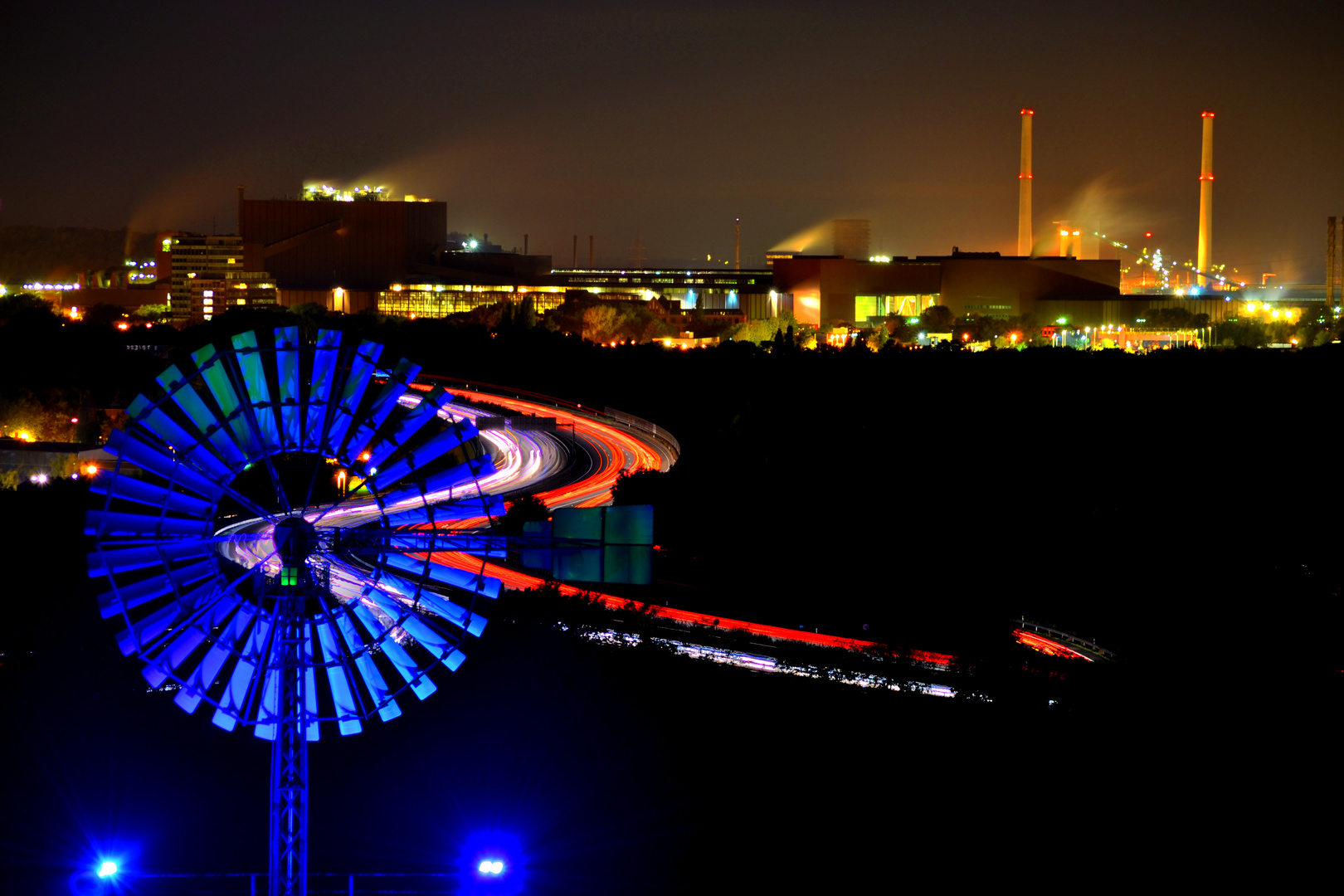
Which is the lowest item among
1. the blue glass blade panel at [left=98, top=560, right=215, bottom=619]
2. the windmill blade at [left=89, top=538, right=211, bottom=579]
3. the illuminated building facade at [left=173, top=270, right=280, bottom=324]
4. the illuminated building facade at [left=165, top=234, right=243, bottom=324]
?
the blue glass blade panel at [left=98, top=560, right=215, bottom=619]

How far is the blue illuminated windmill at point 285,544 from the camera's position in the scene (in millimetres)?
4984

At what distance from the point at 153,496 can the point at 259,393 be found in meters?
0.61

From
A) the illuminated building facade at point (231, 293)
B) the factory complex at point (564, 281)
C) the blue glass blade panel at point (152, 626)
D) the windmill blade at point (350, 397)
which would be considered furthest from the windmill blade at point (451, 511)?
the illuminated building facade at point (231, 293)

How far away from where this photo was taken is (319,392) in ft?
17.4

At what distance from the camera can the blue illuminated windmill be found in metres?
4.98

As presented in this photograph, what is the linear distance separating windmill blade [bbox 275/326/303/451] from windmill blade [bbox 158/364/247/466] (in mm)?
207

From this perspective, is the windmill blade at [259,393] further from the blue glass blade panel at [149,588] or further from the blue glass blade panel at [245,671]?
the blue glass blade panel at [245,671]

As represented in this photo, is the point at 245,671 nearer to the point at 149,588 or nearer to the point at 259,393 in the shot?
the point at 149,588

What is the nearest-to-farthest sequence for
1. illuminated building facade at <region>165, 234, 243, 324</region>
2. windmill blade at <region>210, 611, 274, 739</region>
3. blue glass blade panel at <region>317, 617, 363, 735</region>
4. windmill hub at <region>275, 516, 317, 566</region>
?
windmill hub at <region>275, 516, 317, 566</region> → windmill blade at <region>210, 611, 274, 739</region> → blue glass blade panel at <region>317, 617, 363, 735</region> → illuminated building facade at <region>165, 234, 243, 324</region>

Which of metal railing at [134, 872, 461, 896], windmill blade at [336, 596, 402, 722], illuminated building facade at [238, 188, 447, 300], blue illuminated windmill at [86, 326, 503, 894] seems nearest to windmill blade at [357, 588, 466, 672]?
blue illuminated windmill at [86, 326, 503, 894]

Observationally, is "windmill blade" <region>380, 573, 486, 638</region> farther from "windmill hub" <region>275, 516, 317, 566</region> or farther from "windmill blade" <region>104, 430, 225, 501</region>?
"windmill blade" <region>104, 430, 225, 501</region>

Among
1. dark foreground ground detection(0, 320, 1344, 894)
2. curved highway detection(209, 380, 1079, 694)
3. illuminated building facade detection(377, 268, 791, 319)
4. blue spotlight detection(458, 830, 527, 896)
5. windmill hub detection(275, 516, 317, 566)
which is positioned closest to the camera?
windmill hub detection(275, 516, 317, 566)

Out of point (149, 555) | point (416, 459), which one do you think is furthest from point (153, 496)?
point (416, 459)

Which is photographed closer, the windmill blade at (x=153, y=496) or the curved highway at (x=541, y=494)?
the windmill blade at (x=153, y=496)
